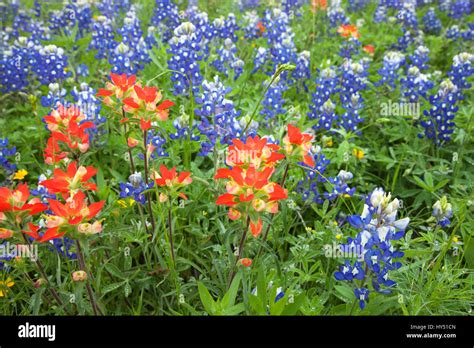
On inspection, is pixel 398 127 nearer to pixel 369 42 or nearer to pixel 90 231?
pixel 369 42

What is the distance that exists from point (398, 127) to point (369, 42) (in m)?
1.89

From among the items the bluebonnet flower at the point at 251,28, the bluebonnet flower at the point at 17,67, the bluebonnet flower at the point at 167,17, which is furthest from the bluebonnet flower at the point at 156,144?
the bluebonnet flower at the point at 251,28

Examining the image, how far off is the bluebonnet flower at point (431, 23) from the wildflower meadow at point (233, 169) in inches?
0.9

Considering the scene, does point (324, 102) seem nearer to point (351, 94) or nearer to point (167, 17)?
point (351, 94)

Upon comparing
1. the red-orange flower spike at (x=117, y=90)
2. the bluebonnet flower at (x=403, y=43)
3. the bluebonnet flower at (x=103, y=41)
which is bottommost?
the red-orange flower spike at (x=117, y=90)

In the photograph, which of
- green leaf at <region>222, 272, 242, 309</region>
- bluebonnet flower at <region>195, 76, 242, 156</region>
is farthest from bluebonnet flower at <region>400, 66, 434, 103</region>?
green leaf at <region>222, 272, 242, 309</region>

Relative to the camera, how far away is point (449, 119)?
3432 mm

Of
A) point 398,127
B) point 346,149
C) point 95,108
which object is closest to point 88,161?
point 95,108

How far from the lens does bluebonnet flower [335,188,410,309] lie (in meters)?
1.98

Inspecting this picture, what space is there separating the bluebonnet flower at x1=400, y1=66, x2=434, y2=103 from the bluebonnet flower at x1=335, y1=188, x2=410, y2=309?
2.00m

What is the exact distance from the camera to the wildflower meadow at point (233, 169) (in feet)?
6.73

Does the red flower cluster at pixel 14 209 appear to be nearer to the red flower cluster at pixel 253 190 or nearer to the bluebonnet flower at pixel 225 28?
the red flower cluster at pixel 253 190

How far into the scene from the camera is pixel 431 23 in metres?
5.54

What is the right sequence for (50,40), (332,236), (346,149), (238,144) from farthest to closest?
(50,40) → (346,149) → (332,236) → (238,144)
